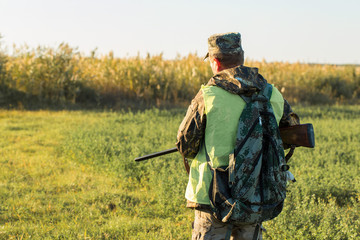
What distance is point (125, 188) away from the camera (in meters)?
7.02

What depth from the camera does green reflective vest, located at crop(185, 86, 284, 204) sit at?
2678 mm

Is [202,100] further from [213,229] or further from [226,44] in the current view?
[213,229]

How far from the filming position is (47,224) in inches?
217

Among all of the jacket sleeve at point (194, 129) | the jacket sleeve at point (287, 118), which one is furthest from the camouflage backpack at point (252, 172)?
the jacket sleeve at point (287, 118)

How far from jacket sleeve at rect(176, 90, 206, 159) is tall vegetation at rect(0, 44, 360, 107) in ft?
46.2

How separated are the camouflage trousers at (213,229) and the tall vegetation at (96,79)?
46.1 feet

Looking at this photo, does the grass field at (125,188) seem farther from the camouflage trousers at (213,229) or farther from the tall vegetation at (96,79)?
the tall vegetation at (96,79)

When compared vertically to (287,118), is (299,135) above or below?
below

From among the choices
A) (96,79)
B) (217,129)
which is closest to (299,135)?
(217,129)

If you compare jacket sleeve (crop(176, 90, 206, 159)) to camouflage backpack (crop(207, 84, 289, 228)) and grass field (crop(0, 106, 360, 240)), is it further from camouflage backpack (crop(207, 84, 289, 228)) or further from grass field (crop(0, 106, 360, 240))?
grass field (crop(0, 106, 360, 240))

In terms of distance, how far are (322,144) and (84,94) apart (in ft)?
34.8

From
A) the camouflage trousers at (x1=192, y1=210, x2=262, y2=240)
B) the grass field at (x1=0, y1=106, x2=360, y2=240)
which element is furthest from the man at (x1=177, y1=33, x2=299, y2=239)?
the grass field at (x1=0, y1=106, x2=360, y2=240)

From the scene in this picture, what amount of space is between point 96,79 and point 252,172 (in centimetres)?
1561

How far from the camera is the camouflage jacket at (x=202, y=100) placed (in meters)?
2.67
